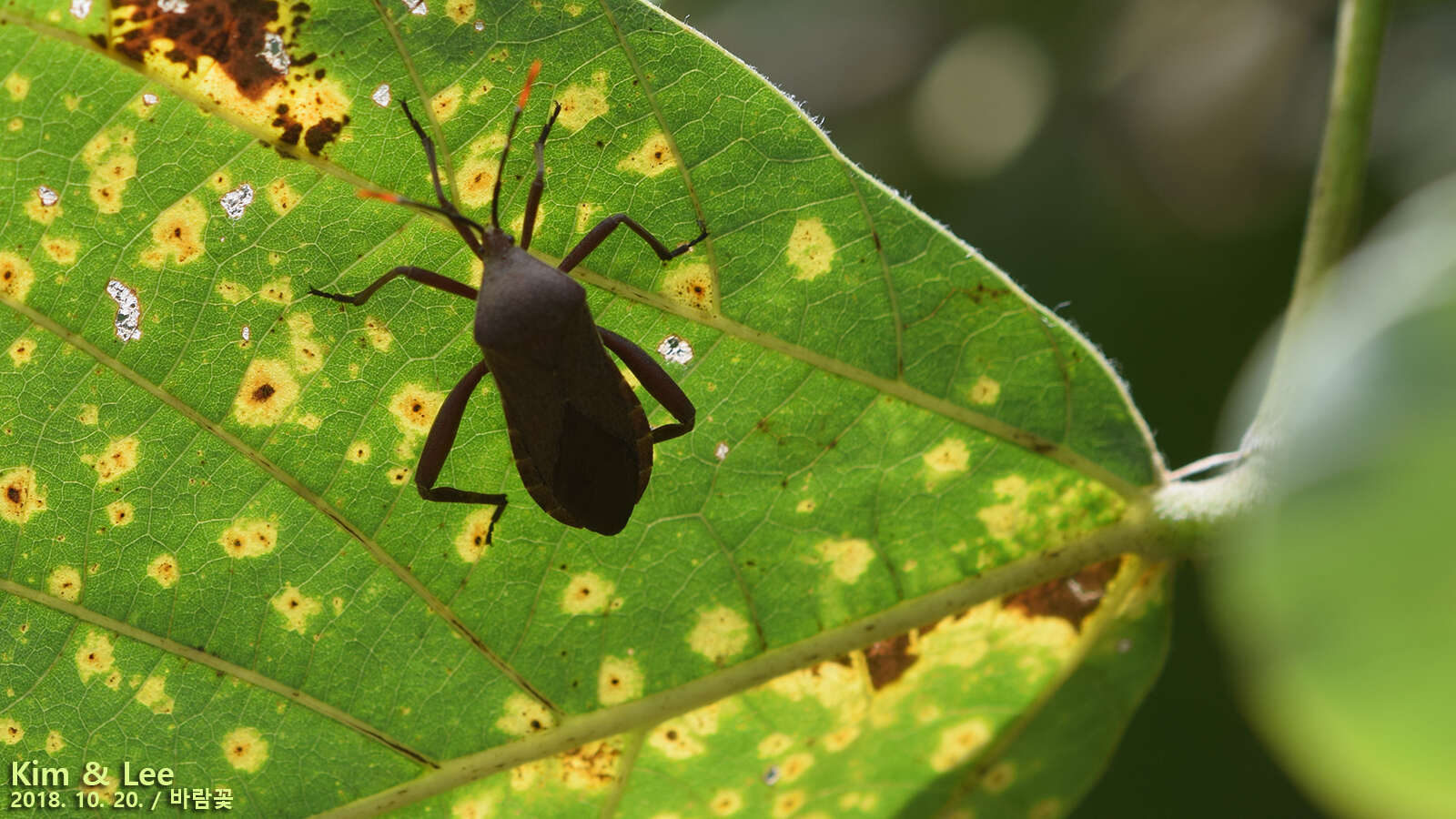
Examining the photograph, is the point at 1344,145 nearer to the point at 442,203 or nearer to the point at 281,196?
the point at 442,203

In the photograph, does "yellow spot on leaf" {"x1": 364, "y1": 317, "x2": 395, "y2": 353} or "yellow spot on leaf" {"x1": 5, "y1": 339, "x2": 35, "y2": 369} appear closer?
"yellow spot on leaf" {"x1": 5, "y1": 339, "x2": 35, "y2": 369}

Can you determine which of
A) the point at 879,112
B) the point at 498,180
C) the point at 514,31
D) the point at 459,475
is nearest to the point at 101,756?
the point at 459,475

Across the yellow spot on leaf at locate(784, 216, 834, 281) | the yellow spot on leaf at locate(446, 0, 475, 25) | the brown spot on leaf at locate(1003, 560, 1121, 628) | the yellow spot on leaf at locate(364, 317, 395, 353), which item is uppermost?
the yellow spot on leaf at locate(446, 0, 475, 25)

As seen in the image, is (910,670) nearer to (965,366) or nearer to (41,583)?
(965,366)

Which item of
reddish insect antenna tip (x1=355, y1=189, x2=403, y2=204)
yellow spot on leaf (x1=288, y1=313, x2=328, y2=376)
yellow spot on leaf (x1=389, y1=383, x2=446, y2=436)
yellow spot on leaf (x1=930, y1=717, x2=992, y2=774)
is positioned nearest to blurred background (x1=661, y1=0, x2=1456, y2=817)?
yellow spot on leaf (x1=930, y1=717, x2=992, y2=774)

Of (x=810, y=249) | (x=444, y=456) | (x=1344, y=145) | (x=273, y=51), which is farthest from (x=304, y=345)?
(x=1344, y=145)

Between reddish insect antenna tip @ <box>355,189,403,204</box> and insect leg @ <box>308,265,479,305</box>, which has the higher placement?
reddish insect antenna tip @ <box>355,189,403,204</box>

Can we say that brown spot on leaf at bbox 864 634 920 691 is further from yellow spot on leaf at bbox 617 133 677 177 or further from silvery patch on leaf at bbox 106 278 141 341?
silvery patch on leaf at bbox 106 278 141 341

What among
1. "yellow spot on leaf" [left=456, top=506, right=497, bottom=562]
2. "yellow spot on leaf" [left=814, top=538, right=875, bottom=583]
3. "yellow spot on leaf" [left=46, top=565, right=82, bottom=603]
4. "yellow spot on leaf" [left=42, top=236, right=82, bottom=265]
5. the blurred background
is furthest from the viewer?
the blurred background
